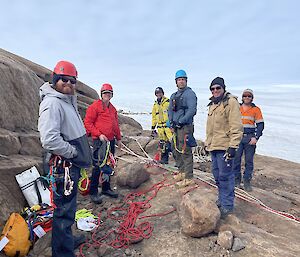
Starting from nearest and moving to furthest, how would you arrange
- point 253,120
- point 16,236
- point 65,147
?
point 65,147
point 16,236
point 253,120

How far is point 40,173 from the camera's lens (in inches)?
222

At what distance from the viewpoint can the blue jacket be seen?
19.7 ft

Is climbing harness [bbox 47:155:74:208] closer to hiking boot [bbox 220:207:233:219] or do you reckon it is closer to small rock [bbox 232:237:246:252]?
small rock [bbox 232:237:246:252]

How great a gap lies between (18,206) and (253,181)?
8.17 m

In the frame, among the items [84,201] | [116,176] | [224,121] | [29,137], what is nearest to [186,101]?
[224,121]

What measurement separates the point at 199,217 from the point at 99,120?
3.00 m

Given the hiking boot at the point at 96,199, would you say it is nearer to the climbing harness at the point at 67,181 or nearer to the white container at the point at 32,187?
the white container at the point at 32,187

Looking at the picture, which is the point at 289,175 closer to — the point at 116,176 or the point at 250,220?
the point at 250,220

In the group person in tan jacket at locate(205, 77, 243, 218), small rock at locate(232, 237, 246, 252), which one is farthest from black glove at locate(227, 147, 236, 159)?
small rock at locate(232, 237, 246, 252)

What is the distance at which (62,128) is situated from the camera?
3719 mm

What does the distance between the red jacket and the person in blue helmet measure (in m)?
1.55

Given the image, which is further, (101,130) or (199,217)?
(101,130)

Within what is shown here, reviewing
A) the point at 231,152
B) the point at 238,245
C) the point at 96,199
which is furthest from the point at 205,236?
the point at 96,199

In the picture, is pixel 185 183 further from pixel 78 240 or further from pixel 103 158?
pixel 78 240
